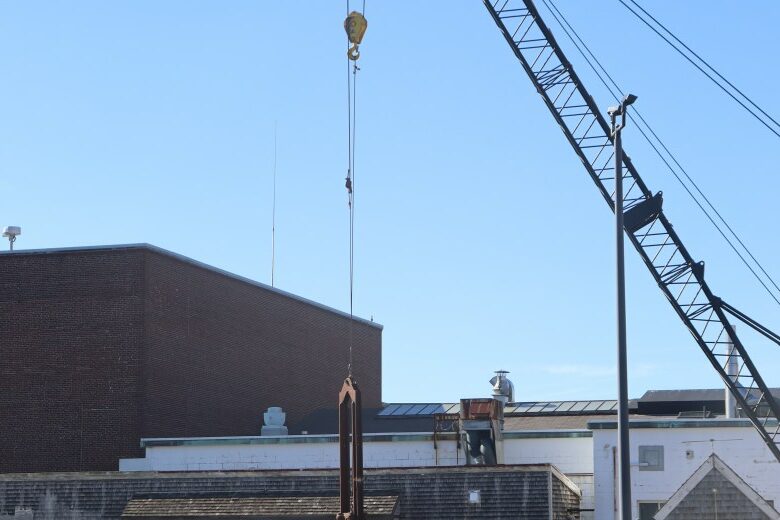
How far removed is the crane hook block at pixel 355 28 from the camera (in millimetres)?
34656

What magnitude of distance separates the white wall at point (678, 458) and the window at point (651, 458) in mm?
103

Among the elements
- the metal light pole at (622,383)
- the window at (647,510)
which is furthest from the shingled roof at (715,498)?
the metal light pole at (622,383)

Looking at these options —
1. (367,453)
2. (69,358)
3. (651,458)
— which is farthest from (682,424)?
(69,358)

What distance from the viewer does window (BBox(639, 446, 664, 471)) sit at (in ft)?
115

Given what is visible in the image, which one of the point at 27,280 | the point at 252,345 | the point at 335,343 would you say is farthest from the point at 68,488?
the point at 335,343

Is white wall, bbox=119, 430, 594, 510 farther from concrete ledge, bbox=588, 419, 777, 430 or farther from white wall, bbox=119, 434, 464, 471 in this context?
concrete ledge, bbox=588, 419, 777, 430

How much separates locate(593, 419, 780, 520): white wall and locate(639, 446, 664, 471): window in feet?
0.34

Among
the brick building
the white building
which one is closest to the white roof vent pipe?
the white building

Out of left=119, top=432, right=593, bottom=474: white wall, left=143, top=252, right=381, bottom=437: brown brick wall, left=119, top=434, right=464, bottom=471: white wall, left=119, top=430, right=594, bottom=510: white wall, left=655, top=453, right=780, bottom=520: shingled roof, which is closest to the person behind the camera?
left=655, top=453, right=780, bottom=520: shingled roof

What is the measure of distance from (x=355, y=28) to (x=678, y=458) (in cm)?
1389

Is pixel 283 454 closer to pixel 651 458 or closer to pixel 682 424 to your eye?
pixel 651 458

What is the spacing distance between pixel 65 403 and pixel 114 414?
1674 mm

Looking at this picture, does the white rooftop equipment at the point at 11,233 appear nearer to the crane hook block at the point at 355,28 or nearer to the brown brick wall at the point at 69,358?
the brown brick wall at the point at 69,358

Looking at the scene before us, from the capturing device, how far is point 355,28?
34.8 m
